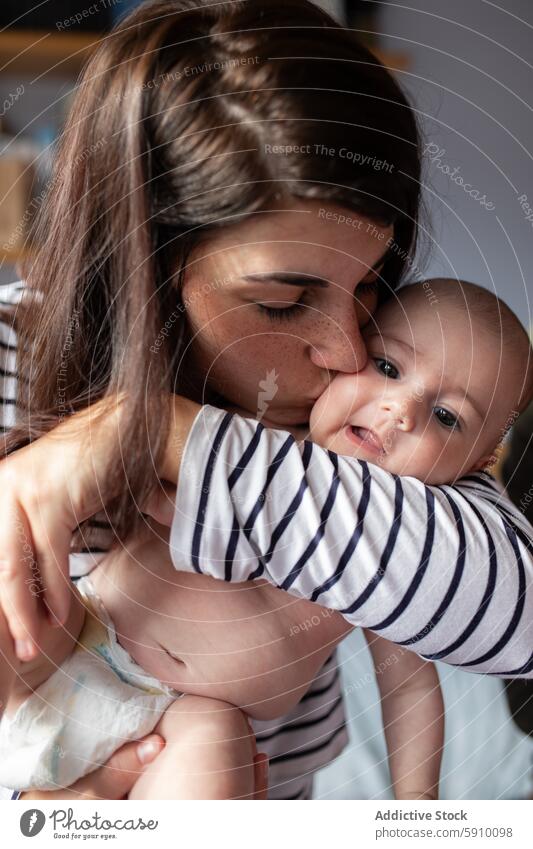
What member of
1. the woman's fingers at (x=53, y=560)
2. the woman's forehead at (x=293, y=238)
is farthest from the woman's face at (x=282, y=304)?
the woman's fingers at (x=53, y=560)

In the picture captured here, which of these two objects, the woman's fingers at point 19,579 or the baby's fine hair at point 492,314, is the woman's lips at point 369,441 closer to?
the baby's fine hair at point 492,314

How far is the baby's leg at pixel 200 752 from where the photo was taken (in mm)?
492

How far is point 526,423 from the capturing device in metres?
0.55

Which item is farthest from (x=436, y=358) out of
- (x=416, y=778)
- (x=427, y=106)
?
(x=416, y=778)

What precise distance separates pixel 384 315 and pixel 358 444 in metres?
0.07

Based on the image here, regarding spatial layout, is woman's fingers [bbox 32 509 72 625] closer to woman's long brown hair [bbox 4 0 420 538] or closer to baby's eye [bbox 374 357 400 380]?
woman's long brown hair [bbox 4 0 420 538]

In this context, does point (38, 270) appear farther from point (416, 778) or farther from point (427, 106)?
point (416, 778)

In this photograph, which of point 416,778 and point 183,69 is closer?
point 183,69

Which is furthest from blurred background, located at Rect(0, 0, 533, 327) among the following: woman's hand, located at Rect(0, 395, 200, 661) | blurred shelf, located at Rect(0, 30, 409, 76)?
woman's hand, located at Rect(0, 395, 200, 661)

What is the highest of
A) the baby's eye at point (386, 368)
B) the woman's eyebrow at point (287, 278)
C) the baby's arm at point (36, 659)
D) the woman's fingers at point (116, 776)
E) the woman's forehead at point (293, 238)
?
the woman's forehead at point (293, 238)

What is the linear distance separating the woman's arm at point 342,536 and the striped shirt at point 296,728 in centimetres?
10

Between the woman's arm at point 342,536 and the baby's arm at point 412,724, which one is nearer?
the woman's arm at point 342,536

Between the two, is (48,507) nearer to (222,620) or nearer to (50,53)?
(222,620)

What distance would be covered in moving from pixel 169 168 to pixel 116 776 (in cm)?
33
